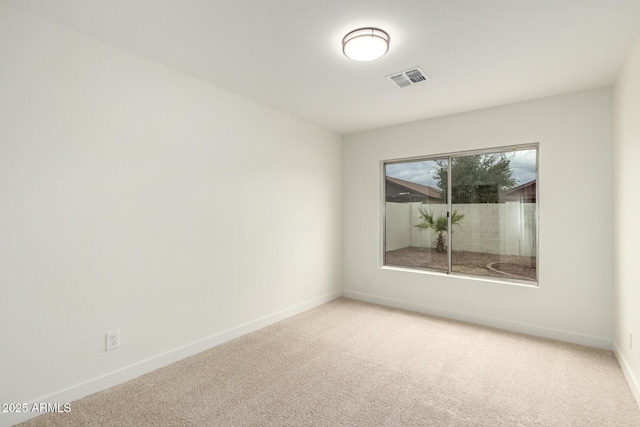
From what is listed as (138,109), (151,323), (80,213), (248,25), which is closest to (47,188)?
(80,213)

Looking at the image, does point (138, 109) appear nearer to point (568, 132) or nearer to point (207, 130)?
point (207, 130)

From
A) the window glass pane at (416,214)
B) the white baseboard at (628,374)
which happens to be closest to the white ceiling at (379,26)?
the window glass pane at (416,214)

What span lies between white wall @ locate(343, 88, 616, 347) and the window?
0.52 ft

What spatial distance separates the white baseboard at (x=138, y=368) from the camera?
1911 millimetres

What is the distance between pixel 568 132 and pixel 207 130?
3.54 m

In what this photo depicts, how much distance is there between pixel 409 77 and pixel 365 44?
790mm

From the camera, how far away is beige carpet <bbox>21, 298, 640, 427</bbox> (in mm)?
1924

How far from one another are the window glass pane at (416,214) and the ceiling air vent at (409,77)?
1.43 metres

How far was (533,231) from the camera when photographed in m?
3.38

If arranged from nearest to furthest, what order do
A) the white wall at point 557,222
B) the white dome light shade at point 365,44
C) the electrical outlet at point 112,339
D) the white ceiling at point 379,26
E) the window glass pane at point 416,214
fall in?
1. the white ceiling at point 379,26
2. the white dome light shade at point 365,44
3. the electrical outlet at point 112,339
4. the white wall at point 557,222
5. the window glass pane at point 416,214

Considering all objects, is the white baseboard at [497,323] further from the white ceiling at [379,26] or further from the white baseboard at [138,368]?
the white ceiling at [379,26]

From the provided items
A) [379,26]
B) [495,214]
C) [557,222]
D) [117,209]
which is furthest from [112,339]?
[557,222]

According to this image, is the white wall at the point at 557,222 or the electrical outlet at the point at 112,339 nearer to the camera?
the electrical outlet at the point at 112,339

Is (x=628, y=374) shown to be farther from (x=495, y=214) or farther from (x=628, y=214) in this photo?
(x=495, y=214)
